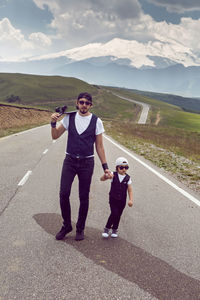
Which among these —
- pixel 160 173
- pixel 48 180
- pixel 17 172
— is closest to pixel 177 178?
pixel 160 173

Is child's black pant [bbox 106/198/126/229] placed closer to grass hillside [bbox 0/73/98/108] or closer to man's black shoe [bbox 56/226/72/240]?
man's black shoe [bbox 56/226/72/240]

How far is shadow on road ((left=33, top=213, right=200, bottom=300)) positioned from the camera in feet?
10.6

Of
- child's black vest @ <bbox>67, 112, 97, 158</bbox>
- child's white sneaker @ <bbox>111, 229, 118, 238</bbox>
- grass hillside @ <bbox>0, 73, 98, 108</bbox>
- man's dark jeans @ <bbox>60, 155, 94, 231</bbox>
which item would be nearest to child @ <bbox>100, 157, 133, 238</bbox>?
child's white sneaker @ <bbox>111, 229, 118, 238</bbox>

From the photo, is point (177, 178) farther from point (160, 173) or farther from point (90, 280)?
point (90, 280)

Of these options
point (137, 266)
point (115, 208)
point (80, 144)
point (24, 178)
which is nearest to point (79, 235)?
point (115, 208)

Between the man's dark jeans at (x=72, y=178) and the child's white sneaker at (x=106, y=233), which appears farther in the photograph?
the child's white sneaker at (x=106, y=233)

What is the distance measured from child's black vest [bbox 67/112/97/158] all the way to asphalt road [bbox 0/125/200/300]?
4.70 feet

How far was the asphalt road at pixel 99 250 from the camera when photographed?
3.17 m

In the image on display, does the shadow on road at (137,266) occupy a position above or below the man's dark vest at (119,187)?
below

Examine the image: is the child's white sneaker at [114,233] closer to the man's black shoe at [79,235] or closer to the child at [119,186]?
the child at [119,186]

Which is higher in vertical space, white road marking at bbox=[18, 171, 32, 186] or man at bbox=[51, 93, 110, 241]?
man at bbox=[51, 93, 110, 241]

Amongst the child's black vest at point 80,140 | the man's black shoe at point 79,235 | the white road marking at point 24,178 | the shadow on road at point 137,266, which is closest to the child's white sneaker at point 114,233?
the shadow on road at point 137,266

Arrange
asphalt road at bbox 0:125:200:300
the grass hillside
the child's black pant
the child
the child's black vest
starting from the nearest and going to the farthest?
asphalt road at bbox 0:125:200:300, the child's black vest, the child, the child's black pant, the grass hillside

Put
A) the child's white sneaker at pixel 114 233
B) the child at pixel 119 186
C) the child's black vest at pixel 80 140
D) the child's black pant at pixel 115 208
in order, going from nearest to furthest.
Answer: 1. the child's black vest at pixel 80 140
2. the child at pixel 119 186
3. the child's black pant at pixel 115 208
4. the child's white sneaker at pixel 114 233
